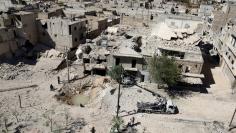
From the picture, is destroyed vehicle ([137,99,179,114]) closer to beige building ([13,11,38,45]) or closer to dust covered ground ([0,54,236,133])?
dust covered ground ([0,54,236,133])

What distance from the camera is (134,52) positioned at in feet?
Result: 131

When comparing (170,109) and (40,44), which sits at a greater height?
(40,44)

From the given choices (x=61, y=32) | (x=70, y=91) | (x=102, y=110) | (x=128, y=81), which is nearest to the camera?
(x=102, y=110)

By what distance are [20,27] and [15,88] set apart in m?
14.7

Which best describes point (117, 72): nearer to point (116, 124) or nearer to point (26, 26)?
point (116, 124)

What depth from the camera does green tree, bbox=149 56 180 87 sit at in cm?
3697

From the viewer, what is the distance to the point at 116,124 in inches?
1166

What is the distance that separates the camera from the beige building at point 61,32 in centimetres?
4994

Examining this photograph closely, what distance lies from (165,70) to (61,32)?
24.0 meters

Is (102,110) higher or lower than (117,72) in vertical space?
lower

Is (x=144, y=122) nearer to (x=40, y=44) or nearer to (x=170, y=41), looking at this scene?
(x=170, y=41)

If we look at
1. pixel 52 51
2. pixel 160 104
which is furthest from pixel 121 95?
pixel 52 51

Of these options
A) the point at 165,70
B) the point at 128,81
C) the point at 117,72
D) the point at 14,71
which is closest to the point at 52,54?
the point at 14,71

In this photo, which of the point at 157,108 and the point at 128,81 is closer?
the point at 157,108
